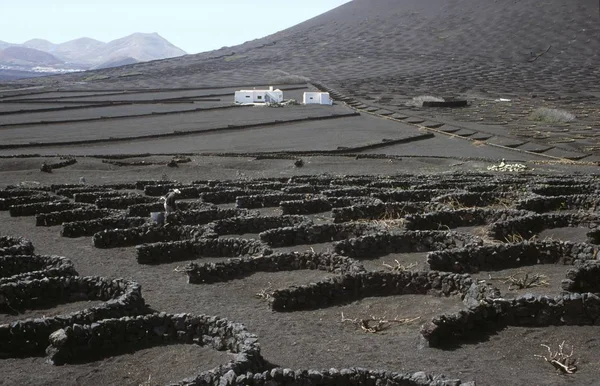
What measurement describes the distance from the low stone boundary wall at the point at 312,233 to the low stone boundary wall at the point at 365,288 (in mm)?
5273

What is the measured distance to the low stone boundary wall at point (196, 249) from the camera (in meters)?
18.6

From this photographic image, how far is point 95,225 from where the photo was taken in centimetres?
2247

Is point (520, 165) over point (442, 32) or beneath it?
beneath

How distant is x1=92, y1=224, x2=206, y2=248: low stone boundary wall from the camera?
67.6 feet

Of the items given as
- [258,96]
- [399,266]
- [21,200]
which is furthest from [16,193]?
[258,96]

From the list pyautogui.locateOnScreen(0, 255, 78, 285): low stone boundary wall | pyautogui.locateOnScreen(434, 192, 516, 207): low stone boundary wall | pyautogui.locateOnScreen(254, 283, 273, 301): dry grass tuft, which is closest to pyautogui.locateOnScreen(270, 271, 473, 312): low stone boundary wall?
pyautogui.locateOnScreen(254, 283, 273, 301): dry grass tuft

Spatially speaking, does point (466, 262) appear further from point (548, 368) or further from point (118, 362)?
point (118, 362)

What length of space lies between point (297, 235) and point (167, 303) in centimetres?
577

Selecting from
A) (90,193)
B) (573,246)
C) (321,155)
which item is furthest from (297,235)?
(321,155)

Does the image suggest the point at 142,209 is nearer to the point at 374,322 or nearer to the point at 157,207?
the point at 157,207

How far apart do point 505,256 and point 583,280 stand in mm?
2704

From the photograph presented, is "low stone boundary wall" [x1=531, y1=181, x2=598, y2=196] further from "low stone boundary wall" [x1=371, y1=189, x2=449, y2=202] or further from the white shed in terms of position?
the white shed

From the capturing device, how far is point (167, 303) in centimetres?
1484

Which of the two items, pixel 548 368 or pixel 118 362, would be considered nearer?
pixel 548 368
